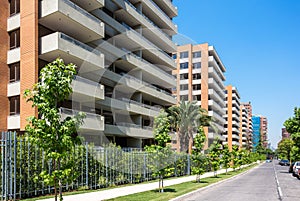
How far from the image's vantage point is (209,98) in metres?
71.6

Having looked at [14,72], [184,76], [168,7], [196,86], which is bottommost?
[14,72]

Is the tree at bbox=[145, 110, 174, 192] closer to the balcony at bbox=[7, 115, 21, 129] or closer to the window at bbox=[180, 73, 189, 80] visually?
the balcony at bbox=[7, 115, 21, 129]

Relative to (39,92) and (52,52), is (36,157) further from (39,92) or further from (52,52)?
(52,52)

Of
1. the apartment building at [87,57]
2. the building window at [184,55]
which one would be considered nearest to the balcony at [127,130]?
the apartment building at [87,57]

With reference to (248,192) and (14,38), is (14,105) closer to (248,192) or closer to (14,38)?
(14,38)

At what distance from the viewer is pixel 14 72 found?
25016 millimetres

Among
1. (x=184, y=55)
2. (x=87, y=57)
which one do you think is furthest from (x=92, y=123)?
(x=184, y=55)

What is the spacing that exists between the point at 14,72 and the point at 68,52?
500 cm

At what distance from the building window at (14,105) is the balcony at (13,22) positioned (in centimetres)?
560

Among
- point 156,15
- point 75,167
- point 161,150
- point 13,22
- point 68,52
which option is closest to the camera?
point 75,167

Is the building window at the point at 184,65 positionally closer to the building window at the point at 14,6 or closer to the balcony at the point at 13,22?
the building window at the point at 14,6

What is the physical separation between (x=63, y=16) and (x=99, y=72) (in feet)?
25.1

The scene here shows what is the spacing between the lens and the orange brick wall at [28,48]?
2312 cm

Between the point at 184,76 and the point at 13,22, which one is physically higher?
the point at 184,76
